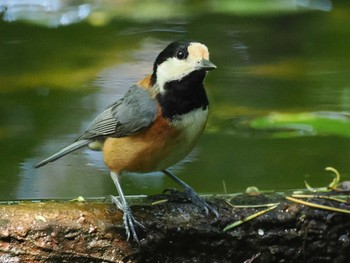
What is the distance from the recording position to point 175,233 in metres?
3.57

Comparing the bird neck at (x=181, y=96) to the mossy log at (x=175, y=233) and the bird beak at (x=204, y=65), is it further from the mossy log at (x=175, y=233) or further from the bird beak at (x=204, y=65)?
the mossy log at (x=175, y=233)

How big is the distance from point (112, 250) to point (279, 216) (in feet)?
2.25

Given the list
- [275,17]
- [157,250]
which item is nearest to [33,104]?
[157,250]

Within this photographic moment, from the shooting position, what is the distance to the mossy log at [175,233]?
134 inches

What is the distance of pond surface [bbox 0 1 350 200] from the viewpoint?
5.07 metres

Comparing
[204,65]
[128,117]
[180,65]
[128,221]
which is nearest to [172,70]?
[180,65]

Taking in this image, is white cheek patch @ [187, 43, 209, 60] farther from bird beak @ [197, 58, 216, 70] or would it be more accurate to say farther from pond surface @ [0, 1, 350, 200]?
pond surface @ [0, 1, 350, 200]

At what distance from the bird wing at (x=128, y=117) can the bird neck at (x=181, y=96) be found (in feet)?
0.19

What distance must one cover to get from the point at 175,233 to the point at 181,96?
60 cm

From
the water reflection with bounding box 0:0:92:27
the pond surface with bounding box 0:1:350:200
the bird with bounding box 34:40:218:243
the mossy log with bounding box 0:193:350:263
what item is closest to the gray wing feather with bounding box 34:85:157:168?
the bird with bounding box 34:40:218:243

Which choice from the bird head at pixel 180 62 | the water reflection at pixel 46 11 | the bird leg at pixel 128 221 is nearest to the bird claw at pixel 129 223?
the bird leg at pixel 128 221

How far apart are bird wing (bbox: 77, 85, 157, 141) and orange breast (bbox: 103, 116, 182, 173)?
0.10 ft

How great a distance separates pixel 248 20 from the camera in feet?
30.0

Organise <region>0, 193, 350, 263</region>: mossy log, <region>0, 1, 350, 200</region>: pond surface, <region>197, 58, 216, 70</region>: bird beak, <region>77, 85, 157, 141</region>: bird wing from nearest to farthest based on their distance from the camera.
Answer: <region>0, 193, 350, 263</region>: mossy log, <region>197, 58, 216, 70</region>: bird beak, <region>77, 85, 157, 141</region>: bird wing, <region>0, 1, 350, 200</region>: pond surface
